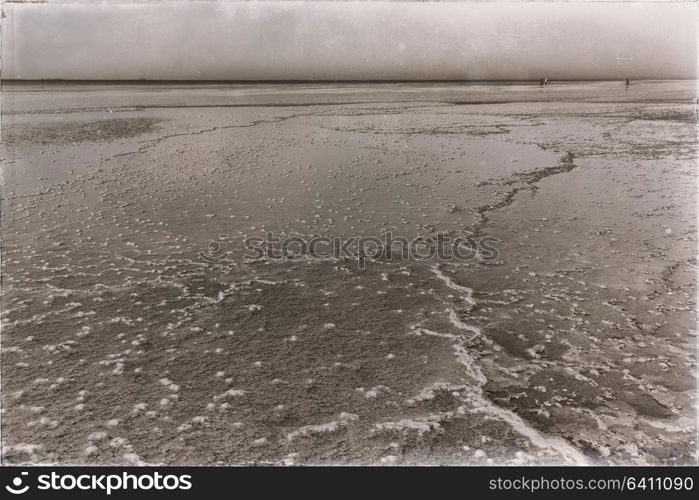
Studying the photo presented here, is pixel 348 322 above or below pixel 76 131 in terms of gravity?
below

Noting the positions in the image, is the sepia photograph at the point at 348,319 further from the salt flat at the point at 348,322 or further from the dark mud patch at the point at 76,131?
the dark mud patch at the point at 76,131

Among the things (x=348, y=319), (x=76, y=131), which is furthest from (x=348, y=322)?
(x=76, y=131)

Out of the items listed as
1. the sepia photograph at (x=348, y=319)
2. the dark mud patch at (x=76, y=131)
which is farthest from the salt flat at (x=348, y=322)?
the dark mud patch at (x=76, y=131)

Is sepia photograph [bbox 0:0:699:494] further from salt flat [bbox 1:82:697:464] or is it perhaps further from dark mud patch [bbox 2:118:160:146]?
dark mud patch [bbox 2:118:160:146]

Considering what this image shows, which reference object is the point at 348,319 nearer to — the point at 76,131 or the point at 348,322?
the point at 348,322
